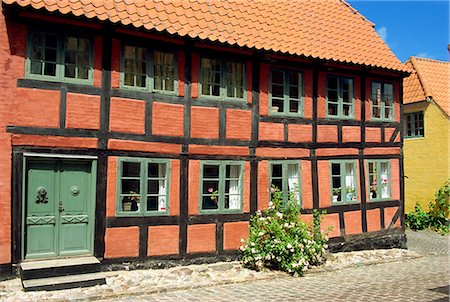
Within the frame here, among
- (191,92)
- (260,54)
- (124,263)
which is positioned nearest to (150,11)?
(191,92)

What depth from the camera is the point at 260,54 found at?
10.1 m

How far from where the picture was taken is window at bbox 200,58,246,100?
9602 mm

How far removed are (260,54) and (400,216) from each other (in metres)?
6.81

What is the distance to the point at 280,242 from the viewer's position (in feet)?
30.3

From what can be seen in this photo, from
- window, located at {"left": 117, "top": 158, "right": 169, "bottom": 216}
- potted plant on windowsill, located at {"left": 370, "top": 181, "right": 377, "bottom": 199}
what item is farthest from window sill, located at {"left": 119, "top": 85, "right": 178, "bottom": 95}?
potted plant on windowsill, located at {"left": 370, "top": 181, "right": 377, "bottom": 199}

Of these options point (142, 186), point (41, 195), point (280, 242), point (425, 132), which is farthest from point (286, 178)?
point (425, 132)

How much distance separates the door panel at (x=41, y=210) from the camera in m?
7.89

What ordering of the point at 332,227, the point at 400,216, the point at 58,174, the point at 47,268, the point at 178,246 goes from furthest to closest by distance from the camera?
the point at 400,216 < the point at 332,227 < the point at 178,246 < the point at 58,174 < the point at 47,268

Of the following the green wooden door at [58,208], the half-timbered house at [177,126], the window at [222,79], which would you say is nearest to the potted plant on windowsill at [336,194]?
the half-timbered house at [177,126]

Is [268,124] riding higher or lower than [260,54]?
lower

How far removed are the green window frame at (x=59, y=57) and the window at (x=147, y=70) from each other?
2.49 feet

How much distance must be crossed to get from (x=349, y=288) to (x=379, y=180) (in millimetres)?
5101

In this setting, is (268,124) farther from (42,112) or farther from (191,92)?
(42,112)

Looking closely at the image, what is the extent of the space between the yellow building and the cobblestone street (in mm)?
6275
